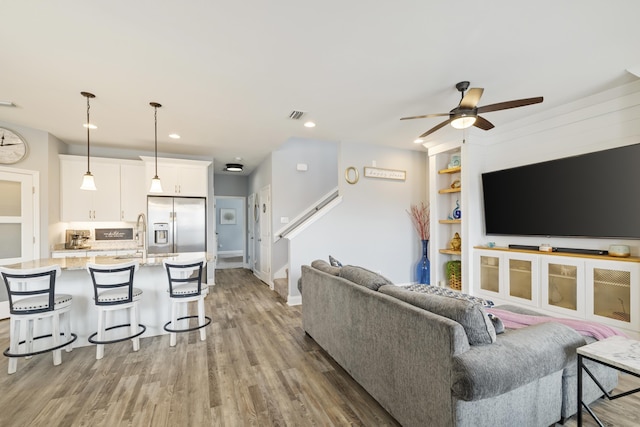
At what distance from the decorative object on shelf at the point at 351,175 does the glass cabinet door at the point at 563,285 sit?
9.88 ft

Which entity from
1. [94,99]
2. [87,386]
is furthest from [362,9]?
[87,386]

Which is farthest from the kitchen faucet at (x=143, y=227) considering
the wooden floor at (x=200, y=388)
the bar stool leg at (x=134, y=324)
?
the bar stool leg at (x=134, y=324)

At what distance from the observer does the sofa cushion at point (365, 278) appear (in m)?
2.26

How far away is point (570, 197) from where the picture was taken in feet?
11.4

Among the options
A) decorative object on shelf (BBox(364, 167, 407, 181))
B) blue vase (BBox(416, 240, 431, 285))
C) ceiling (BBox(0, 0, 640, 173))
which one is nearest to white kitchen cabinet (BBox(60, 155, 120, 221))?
ceiling (BBox(0, 0, 640, 173))

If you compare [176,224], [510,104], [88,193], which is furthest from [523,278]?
[88,193]

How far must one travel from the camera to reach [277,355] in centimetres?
290

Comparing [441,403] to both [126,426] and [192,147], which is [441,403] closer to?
[126,426]

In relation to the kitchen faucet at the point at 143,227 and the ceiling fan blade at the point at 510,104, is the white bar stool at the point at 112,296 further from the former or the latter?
the ceiling fan blade at the point at 510,104

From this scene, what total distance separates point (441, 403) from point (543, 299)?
3.06m

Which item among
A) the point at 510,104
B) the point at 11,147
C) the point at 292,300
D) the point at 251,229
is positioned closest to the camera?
the point at 510,104

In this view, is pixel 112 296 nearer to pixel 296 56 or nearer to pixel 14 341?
pixel 14 341

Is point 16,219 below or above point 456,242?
above

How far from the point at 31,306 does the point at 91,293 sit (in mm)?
579
